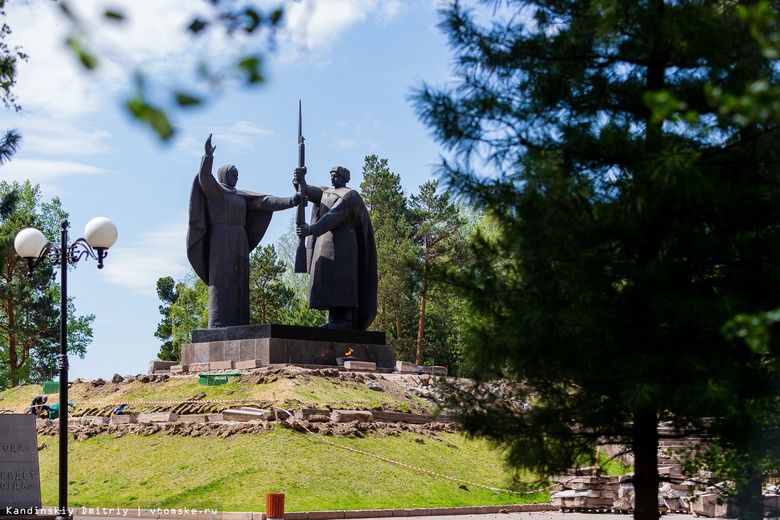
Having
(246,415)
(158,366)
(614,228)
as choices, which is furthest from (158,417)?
(614,228)

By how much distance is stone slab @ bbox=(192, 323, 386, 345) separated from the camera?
24.3m

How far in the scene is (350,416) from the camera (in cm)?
2045

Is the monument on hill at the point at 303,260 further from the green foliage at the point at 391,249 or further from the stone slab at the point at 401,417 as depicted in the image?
the green foliage at the point at 391,249

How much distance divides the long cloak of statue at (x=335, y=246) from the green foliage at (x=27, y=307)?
57.2 ft

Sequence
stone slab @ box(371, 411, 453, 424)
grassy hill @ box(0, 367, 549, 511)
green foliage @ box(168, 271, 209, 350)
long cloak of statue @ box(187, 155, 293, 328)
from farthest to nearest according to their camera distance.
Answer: green foliage @ box(168, 271, 209, 350) → long cloak of statue @ box(187, 155, 293, 328) → stone slab @ box(371, 411, 453, 424) → grassy hill @ box(0, 367, 549, 511)

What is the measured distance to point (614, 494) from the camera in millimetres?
17734

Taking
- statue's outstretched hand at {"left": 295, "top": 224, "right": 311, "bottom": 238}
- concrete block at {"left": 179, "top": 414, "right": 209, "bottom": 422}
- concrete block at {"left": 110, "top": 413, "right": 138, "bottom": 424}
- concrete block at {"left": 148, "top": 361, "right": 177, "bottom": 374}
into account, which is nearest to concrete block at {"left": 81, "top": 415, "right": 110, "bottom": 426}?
concrete block at {"left": 110, "top": 413, "right": 138, "bottom": 424}

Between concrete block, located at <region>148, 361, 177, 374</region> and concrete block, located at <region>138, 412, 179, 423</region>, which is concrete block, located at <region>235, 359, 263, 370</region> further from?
concrete block, located at <region>148, 361, 177, 374</region>

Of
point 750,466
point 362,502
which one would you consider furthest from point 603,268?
point 362,502

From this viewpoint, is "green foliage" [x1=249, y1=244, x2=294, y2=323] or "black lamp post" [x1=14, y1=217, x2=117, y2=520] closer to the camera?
"black lamp post" [x1=14, y1=217, x2=117, y2=520]

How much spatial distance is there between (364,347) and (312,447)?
24.3 feet

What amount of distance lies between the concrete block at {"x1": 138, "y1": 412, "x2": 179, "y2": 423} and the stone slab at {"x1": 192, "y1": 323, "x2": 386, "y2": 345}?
3.73 m

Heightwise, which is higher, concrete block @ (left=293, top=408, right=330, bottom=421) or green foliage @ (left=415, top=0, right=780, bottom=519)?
green foliage @ (left=415, top=0, right=780, bottom=519)

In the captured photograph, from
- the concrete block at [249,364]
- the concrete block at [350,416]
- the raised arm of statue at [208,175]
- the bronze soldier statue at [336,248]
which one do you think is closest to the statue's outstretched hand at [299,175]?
the bronze soldier statue at [336,248]
